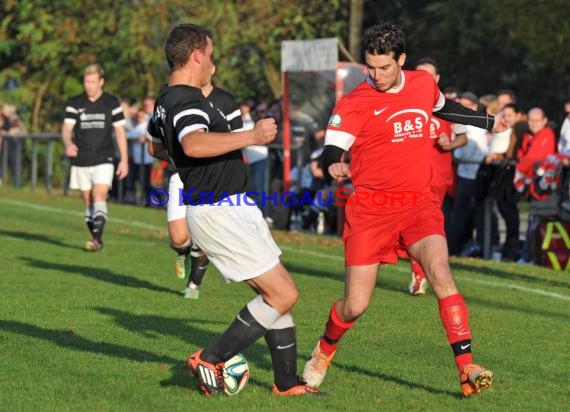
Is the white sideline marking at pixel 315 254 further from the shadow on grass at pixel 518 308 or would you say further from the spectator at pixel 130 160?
the spectator at pixel 130 160

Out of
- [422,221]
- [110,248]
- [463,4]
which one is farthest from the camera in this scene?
[463,4]

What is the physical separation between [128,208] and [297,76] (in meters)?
5.02

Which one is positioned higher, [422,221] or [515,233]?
[422,221]

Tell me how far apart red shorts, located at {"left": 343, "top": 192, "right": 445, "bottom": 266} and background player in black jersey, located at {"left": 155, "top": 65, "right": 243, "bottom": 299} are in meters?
1.66

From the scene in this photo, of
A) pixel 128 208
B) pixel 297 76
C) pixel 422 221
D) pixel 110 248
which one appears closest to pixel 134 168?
pixel 128 208

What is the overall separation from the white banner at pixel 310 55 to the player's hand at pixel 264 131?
42.2 ft

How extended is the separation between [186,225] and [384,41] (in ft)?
9.94

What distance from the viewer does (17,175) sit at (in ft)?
103

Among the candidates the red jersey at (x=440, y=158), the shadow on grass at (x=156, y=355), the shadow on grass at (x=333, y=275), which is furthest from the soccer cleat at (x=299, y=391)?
the shadow on grass at (x=333, y=275)

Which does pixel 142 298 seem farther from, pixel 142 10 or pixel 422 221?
pixel 142 10

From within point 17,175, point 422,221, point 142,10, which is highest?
point 142,10

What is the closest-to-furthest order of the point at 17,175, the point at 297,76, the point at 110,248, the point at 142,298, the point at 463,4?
the point at 142,298
the point at 110,248
the point at 297,76
the point at 17,175
the point at 463,4

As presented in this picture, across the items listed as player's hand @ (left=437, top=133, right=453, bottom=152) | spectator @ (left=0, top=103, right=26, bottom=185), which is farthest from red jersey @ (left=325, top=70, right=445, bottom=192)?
spectator @ (left=0, top=103, right=26, bottom=185)

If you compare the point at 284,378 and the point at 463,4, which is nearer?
the point at 284,378
